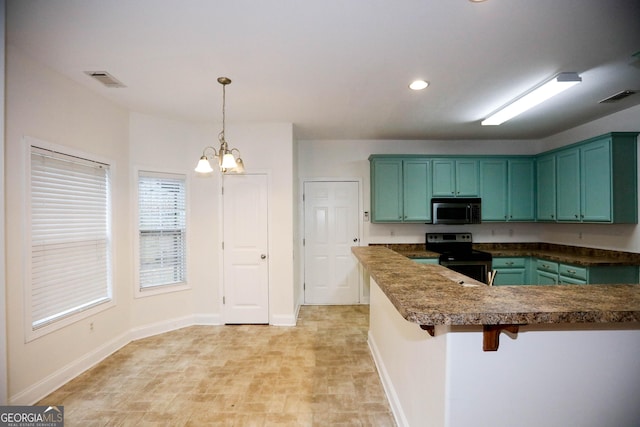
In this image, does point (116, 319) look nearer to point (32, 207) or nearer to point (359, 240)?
point (32, 207)

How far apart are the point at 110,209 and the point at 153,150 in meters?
0.86

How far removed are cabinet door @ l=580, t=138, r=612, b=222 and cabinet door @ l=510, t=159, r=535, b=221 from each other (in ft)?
2.46

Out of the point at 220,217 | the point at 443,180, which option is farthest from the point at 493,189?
the point at 220,217

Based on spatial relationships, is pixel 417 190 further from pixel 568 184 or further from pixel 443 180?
pixel 568 184

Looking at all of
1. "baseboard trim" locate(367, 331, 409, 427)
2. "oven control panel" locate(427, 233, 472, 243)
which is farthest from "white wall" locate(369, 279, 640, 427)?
"oven control panel" locate(427, 233, 472, 243)

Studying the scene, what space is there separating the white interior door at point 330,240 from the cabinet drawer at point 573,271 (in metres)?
2.64

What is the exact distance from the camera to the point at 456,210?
4270mm

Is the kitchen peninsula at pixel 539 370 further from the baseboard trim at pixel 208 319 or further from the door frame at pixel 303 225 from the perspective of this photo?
the door frame at pixel 303 225

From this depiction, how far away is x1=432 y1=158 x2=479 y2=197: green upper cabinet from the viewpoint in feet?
14.2

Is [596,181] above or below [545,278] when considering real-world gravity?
above

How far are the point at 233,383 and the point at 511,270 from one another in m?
3.89

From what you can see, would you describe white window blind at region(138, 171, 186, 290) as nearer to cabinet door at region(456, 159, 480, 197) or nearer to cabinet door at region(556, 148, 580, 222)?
cabinet door at region(456, 159, 480, 197)

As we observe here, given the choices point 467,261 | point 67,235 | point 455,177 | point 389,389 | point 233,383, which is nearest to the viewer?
point 389,389

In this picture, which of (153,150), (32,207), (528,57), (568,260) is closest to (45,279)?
(32,207)
